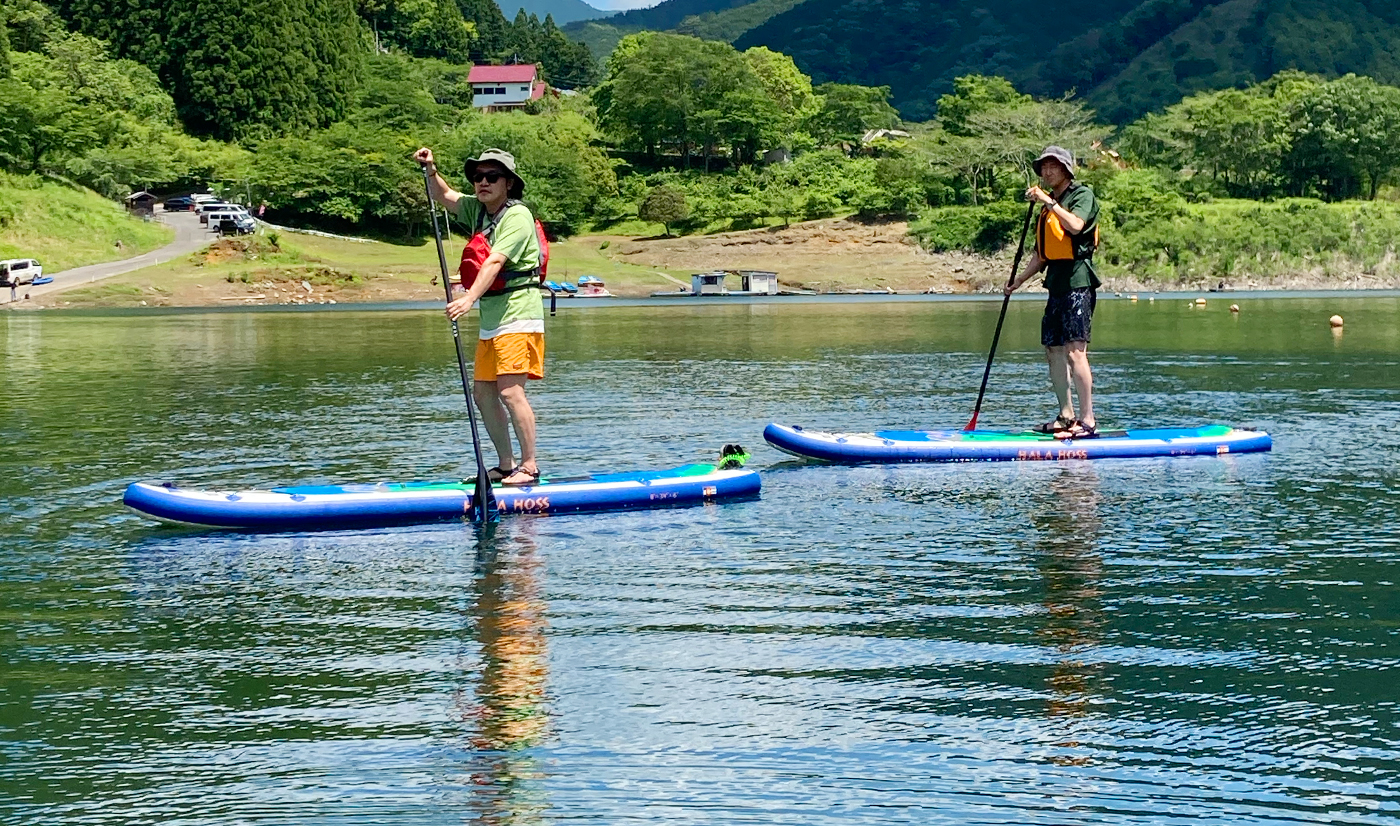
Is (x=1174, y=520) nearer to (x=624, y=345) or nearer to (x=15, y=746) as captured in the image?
(x=15, y=746)

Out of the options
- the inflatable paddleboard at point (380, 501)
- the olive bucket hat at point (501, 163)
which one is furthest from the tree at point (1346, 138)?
the olive bucket hat at point (501, 163)

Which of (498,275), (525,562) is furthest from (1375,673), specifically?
(498,275)

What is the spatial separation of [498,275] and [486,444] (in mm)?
5835

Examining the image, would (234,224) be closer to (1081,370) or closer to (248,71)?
(248,71)

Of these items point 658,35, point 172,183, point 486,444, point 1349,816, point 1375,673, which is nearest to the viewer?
point 1349,816

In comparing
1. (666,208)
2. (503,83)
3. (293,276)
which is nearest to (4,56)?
(293,276)

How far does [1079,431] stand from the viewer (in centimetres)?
1664

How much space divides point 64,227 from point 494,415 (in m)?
79.3

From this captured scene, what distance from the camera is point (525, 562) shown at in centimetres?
1127

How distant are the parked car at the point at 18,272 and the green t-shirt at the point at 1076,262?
65505 mm

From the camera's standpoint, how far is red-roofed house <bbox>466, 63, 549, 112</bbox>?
188000 millimetres

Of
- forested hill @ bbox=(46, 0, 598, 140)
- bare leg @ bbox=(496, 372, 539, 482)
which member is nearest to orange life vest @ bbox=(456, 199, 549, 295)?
bare leg @ bbox=(496, 372, 539, 482)

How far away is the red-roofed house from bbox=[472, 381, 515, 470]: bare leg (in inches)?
7005

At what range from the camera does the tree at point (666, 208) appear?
4397 inches
